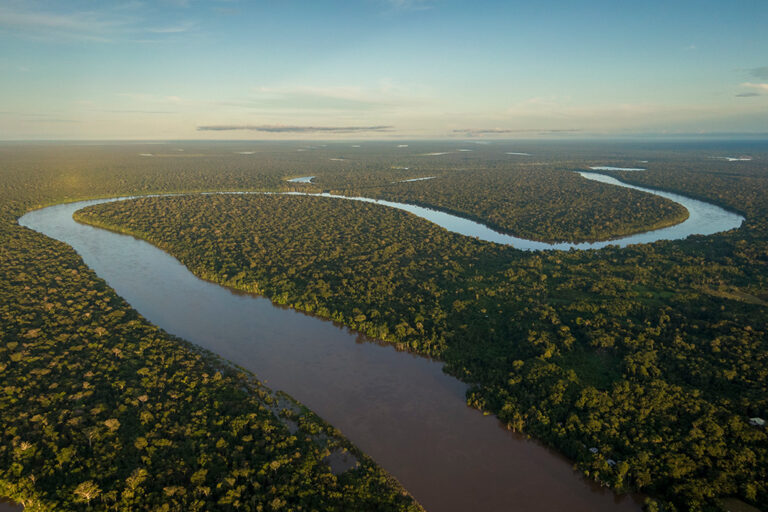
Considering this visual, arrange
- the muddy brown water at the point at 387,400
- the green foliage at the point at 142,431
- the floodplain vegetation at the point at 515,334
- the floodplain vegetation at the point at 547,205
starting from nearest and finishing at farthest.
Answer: the green foliage at the point at 142,431 < the muddy brown water at the point at 387,400 < the floodplain vegetation at the point at 515,334 < the floodplain vegetation at the point at 547,205

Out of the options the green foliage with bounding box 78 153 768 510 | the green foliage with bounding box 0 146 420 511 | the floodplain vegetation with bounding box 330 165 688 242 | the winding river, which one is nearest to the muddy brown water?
the winding river

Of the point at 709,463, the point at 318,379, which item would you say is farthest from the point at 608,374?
the point at 318,379

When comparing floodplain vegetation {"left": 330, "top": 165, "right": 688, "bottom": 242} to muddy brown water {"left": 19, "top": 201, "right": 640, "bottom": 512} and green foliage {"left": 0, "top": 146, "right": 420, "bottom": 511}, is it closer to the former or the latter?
muddy brown water {"left": 19, "top": 201, "right": 640, "bottom": 512}

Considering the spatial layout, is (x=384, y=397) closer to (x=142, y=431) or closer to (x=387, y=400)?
(x=387, y=400)

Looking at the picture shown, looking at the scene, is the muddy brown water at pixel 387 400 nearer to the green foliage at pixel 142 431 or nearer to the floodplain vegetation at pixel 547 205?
the green foliage at pixel 142 431

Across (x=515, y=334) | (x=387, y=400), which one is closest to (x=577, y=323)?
(x=515, y=334)

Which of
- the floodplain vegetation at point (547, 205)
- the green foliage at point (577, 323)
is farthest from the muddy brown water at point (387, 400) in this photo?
the floodplain vegetation at point (547, 205)

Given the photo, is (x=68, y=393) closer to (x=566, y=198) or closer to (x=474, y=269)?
(x=474, y=269)
